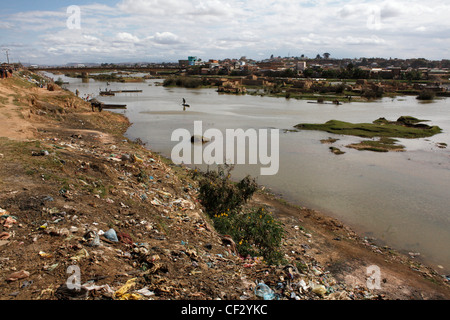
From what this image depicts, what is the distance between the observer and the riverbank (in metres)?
3.51

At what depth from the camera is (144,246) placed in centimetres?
451

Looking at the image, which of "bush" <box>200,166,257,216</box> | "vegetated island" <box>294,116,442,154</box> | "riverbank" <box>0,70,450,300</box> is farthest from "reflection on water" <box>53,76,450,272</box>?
"bush" <box>200,166,257,216</box>

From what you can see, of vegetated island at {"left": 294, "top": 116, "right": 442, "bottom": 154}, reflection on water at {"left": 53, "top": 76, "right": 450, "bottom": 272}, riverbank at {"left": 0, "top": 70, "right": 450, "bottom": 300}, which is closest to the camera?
riverbank at {"left": 0, "top": 70, "right": 450, "bottom": 300}

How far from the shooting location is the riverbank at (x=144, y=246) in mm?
3514

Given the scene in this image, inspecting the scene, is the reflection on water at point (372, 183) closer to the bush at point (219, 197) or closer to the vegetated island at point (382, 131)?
the vegetated island at point (382, 131)

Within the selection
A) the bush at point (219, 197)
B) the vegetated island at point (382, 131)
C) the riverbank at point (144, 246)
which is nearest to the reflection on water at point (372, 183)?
the vegetated island at point (382, 131)

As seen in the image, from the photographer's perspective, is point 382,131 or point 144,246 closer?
point 144,246

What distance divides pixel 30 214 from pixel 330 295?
4.65 meters

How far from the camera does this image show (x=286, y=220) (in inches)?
316

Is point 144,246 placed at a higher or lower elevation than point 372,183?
higher

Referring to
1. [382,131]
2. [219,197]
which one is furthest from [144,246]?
[382,131]

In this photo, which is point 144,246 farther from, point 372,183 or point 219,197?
point 372,183

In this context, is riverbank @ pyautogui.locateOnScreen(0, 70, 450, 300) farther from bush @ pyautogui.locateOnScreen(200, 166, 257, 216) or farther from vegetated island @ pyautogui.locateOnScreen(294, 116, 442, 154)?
vegetated island @ pyautogui.locateOnScreen(294, 116, 442, 154)

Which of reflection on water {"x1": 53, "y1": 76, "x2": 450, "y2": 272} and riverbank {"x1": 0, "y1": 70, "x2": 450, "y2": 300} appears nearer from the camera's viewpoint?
riverbank {"x1": 0, "y1": 70, "x2": 450, "y2": 300}
